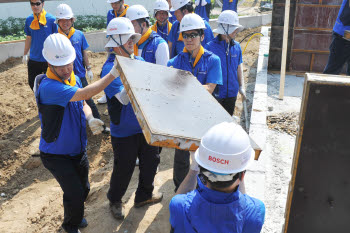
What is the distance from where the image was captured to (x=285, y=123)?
5879 mm

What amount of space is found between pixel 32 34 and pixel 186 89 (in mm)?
4543

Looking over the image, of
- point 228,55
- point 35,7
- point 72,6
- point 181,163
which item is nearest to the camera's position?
point 181,163

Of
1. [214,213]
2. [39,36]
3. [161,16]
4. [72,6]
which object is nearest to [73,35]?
[39,36]

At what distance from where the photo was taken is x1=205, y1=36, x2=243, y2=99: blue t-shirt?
5.00 meters

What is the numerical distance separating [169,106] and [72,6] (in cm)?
1236

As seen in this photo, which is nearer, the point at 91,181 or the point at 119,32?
the point at 119,32

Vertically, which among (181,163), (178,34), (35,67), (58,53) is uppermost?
(58,53)

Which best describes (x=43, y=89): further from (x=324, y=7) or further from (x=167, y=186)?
(x=324, y=7)

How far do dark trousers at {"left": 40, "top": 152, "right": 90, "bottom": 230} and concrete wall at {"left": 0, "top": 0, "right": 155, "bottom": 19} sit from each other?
10.2 meters

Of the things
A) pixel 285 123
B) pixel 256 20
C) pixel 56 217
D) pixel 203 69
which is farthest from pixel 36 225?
pixel 256 20

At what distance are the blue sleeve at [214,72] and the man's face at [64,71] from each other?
158cm

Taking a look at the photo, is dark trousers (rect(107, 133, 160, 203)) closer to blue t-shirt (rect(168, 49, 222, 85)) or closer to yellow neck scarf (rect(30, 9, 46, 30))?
blue t-shirt (rect(168, 49, 222, 85))

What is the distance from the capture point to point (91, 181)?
5.25 m

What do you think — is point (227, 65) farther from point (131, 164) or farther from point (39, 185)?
point (39, 185)
